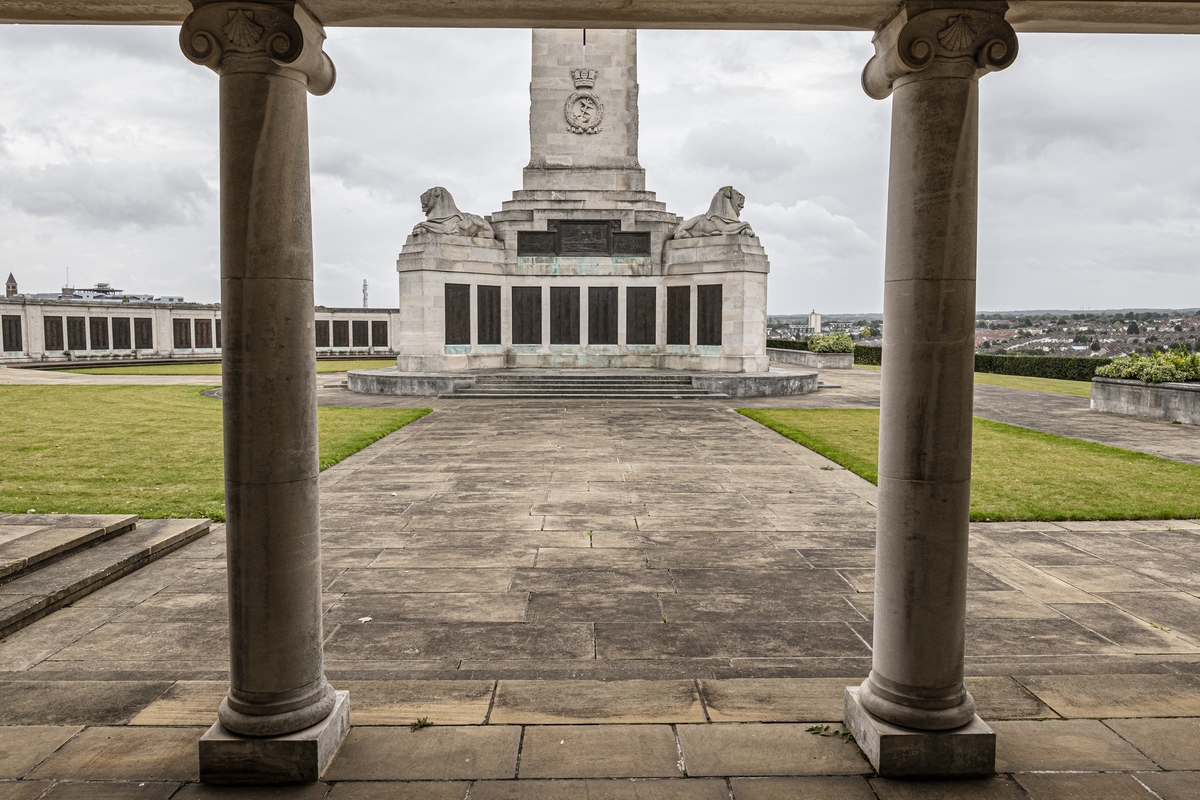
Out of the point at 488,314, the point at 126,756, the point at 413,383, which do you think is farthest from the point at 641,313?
the point at 126,756

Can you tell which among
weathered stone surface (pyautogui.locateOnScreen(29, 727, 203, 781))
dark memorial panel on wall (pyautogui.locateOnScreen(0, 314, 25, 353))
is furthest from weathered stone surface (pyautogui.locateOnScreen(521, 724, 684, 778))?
dark memorial panel on wall (pyautogui.locateOnScreen(0, 314, 25, 353))

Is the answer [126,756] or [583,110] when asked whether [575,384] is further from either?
[126,756]

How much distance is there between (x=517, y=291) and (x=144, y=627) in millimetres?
23929

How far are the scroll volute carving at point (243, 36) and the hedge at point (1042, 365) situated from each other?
39.6 metres

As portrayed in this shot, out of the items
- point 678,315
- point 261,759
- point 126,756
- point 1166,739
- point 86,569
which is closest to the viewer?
point 261,759

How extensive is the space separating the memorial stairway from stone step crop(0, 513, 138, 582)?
1607 cm

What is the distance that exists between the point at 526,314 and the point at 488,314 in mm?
1431

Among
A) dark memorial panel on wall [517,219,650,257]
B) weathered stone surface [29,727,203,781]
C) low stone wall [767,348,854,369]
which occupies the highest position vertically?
dark memorial panel on wall [517,219,650,257]

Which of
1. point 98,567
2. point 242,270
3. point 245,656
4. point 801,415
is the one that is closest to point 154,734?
point 245,656

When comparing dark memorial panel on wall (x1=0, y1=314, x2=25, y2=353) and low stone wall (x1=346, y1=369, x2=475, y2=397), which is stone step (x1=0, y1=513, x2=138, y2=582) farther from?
dark memorial panel on wall (x1=0, y1=314, x2=25, y2=353)

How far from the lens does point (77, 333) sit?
50156 millimetres

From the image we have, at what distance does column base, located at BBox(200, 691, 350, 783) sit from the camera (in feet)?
13.8

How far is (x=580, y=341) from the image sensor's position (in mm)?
29812

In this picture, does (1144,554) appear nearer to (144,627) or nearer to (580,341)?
(144,627)
